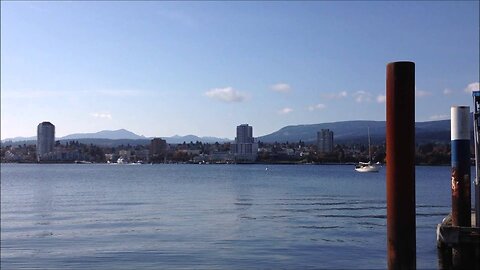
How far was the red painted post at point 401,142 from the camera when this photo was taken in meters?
7.32

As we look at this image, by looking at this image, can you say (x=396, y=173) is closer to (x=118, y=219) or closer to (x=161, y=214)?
(x=118, y=219)

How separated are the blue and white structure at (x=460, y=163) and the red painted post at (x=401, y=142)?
2.65m

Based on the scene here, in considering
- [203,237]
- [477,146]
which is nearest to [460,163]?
[477,146]

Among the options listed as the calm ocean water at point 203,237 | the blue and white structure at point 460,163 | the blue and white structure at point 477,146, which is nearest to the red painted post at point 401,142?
the blue and white structure at point 460,163

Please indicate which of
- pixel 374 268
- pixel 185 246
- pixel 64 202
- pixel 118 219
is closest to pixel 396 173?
pixel 374 268

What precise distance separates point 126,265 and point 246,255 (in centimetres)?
451

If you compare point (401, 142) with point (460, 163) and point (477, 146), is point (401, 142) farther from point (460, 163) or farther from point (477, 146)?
point (477, 146)

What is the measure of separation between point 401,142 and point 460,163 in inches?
118

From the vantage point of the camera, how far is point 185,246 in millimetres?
25438

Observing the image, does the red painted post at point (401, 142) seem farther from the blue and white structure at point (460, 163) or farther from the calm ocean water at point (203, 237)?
the calm ocean water at point (203, 237)

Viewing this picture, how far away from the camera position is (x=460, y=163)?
32.3 feet

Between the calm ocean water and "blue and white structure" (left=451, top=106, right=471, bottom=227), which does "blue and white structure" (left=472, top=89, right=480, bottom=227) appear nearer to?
"blue and white structure" (left=451, top=106, right=471, bottom=227)

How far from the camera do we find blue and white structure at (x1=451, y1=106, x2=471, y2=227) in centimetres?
973

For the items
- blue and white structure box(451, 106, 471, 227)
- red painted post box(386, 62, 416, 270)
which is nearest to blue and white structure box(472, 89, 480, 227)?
blue and white structure box(451, 106, 471, 227)
